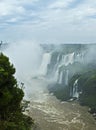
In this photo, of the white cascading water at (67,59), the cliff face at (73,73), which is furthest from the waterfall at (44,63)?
the white cascading water at (67,59)

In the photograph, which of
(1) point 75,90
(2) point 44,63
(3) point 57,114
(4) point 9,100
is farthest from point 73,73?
(4) point 9,100

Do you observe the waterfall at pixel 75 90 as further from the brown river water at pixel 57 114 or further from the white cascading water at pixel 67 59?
the white cascading water at pixel 67 59

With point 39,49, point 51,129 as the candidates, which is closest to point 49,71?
point 39,49

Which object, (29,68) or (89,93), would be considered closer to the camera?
(89,93)

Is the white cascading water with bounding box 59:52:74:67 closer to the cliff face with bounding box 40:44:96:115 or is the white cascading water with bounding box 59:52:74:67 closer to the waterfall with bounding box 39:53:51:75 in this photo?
the cliff face with bounding box 40:44:96:115

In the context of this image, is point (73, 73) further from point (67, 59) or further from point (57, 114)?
point (57, 114)

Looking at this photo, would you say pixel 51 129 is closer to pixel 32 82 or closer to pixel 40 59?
pixel 32 82
